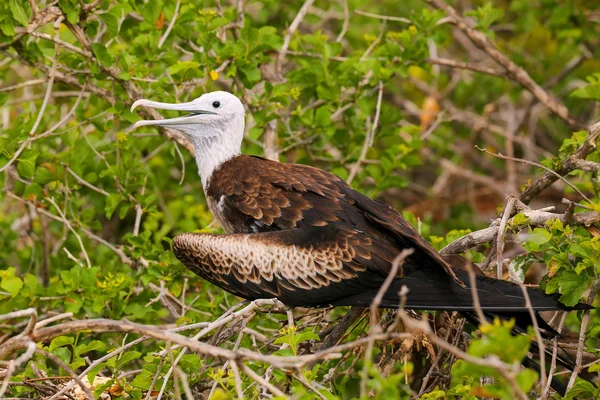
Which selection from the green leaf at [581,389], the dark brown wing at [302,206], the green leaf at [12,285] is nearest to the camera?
the green leaf at [581,389]

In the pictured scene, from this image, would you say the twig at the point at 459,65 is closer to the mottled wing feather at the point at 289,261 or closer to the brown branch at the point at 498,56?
the brown branch at the point at 498,56

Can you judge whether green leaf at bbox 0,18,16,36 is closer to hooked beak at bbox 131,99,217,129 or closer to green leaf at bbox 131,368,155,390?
hooked beak at bbox 131,99,217,129

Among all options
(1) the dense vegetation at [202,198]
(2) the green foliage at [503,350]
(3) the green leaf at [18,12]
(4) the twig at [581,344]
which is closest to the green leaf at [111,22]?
(1) the dense vegetation at [202,198]

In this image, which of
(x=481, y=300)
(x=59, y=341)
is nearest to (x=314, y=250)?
(x=481, y=300)

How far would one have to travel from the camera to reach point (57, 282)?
17.0ft

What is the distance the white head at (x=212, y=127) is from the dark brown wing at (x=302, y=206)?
0.86 feet

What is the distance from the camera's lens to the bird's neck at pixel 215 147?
5.10 m

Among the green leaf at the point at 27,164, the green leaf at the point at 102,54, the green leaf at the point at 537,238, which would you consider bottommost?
the green leaf at the point at 27,164

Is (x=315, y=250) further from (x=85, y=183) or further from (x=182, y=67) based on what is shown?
(x=85, y=183)

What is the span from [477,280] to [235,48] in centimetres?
194

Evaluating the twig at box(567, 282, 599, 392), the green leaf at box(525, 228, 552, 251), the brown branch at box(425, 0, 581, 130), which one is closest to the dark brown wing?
the green leaf at box(525, 228, 552, 251)

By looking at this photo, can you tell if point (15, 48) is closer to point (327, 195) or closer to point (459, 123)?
point (327, 195)

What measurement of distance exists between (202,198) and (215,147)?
1.96m

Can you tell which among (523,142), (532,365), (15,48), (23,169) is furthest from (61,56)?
(523,142)
